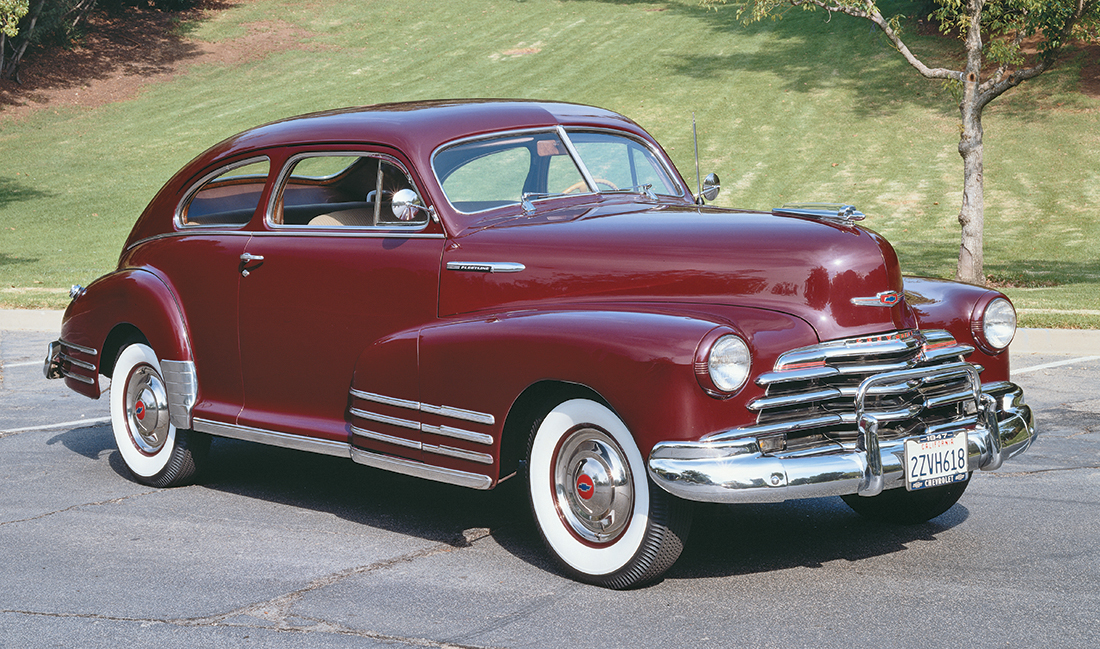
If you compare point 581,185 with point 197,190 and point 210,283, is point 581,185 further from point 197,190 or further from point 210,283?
point 197,190

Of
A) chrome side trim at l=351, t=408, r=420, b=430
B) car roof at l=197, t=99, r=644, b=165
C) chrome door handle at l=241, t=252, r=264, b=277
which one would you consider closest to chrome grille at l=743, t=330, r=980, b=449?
chrome side trim at l=351, t=408, r=420, b=430

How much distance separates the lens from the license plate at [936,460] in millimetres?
4266

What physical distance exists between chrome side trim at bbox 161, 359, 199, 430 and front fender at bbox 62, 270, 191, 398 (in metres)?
0.04

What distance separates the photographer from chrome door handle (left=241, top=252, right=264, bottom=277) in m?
5.76

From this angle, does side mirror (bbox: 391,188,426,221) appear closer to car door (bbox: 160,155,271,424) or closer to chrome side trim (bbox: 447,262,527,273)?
chrome side trim (bbox: 447,262,527,273)

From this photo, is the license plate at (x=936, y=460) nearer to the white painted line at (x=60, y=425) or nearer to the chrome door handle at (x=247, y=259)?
the chrome door handle at (x=247, y=259)

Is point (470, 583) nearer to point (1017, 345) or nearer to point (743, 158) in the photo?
point (1017, 345)

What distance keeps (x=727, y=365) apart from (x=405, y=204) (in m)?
1.80

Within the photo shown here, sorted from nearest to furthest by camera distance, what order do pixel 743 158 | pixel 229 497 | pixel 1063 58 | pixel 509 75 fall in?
pixel 229 497
pixel 743 158
pixel 1063 58
pixel 509 75

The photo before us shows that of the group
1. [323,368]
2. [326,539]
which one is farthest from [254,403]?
[326,539]

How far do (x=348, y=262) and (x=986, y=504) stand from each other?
3.32 m

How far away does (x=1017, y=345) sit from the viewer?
1027 cm

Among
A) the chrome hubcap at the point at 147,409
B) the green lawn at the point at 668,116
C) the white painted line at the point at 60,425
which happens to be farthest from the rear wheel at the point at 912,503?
the green lawn at the point at 668,116

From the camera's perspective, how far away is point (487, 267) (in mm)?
5000
